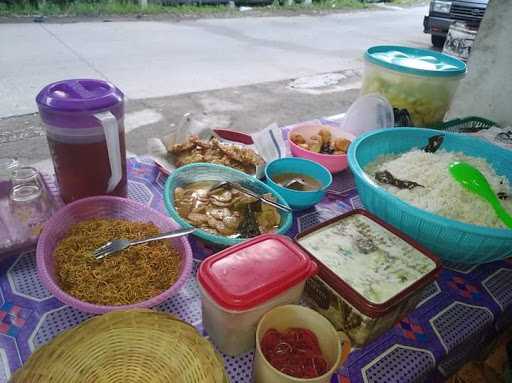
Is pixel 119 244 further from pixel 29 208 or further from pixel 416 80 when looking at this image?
Result: pixel 416 80

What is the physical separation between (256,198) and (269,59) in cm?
647

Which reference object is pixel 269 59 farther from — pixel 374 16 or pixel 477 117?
pixel 374 16

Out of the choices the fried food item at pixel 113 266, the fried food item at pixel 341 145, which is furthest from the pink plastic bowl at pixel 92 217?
the fried food item at pixel 341 145

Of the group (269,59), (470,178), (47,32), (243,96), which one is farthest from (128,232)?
(47,32)

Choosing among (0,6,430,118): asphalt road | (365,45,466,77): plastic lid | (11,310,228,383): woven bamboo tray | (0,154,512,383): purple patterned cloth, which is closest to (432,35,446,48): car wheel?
(0,6,430,118): asphalt road

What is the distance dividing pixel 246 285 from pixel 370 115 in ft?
4.24

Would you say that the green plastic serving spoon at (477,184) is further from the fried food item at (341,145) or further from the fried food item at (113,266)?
the fried food item at (113,266)

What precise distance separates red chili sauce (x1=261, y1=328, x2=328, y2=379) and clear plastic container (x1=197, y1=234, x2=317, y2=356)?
0.21ft

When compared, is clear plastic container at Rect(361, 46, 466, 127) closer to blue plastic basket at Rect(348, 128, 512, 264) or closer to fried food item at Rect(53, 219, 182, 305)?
blue plastic basket at Rect(348, 128, 512, 264)

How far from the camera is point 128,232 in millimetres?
1114

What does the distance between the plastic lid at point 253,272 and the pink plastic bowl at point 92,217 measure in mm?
159

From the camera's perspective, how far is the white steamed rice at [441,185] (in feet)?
3.99

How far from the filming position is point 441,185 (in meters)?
1.31

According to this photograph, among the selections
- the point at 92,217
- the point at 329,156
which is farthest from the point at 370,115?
the point at 92,217
